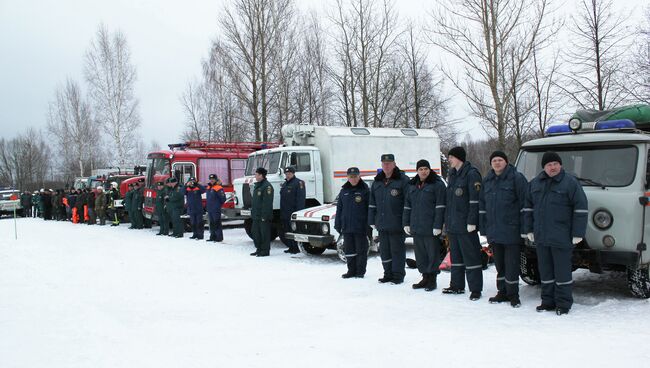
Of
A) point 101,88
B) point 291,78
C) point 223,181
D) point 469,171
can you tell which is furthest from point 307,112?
point 469,171

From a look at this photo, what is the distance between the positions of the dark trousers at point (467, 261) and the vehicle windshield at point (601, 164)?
54.0 inches

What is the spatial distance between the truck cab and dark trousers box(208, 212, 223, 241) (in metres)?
9.51

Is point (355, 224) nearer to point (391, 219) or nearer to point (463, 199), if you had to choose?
point (391, 219)

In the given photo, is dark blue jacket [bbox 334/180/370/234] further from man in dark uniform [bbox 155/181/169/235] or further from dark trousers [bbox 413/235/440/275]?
man in dark uniform [bbox 155/181/169/235]

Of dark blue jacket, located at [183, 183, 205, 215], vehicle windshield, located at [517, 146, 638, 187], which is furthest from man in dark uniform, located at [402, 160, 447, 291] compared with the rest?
dark blue jacket, located at [183, 183, 205, 215]

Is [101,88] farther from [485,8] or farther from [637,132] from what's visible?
[637,132]

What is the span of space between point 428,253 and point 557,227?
210cm

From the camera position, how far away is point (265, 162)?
14.5 m

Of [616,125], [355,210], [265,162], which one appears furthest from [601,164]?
[265,162]

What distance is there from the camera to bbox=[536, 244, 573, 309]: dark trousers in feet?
19.9

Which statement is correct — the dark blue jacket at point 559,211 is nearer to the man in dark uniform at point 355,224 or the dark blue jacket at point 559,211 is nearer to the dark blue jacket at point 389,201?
the dark blue jacket at point 389,201

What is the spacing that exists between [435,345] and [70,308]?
16.0 ft

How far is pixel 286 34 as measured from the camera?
88.6 feet

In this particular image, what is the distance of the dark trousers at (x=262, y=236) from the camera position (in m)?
11.8
